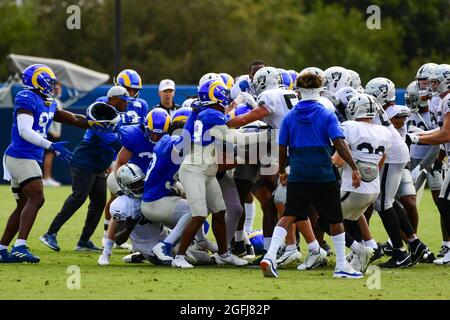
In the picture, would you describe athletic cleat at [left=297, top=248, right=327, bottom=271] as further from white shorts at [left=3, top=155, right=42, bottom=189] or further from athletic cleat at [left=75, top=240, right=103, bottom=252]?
athletic cleat at [left=75, top=240, right=103, bottom=252]

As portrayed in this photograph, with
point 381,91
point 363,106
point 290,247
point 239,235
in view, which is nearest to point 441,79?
point 381,91

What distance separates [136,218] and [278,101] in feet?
5.85

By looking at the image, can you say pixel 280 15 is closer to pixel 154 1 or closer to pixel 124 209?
pixel 154 1

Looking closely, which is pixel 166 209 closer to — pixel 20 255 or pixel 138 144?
pixel 138 144

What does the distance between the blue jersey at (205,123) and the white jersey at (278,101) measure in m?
0.51

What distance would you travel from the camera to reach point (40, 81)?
10758 mm

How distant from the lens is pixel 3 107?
76.8ft

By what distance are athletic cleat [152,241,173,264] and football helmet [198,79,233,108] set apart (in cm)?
142

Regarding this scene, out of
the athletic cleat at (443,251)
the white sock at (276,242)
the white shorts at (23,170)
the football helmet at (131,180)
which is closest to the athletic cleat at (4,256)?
the white shorts at (23,170)

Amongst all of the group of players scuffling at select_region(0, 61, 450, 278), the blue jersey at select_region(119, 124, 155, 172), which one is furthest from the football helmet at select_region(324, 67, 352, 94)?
the blue jersey at select_region(119, 124, 155, 172)

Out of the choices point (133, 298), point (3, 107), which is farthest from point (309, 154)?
point (3, 107)

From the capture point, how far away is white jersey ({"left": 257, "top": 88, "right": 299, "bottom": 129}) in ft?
34.9

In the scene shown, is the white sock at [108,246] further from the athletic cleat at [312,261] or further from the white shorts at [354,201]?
the white shorts at [354,201]

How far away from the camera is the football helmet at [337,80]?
11.5 metres
